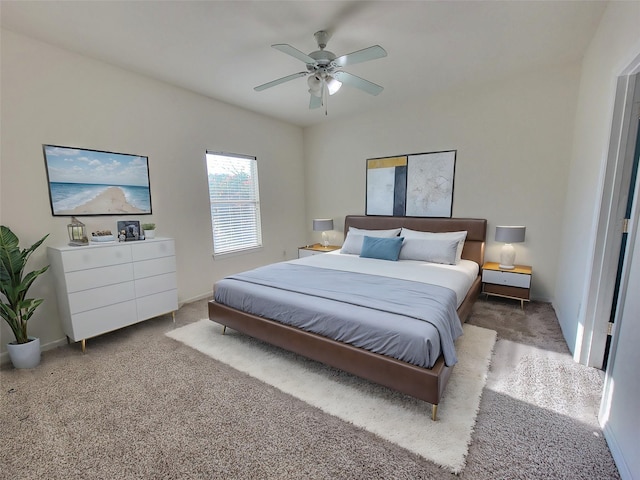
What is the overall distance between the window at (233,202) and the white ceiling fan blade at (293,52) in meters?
2.22

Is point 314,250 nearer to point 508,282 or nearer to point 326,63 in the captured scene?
point 508,282

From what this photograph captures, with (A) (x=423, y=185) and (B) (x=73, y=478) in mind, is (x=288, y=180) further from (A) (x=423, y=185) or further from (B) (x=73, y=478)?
(B) (x=73, y=478)

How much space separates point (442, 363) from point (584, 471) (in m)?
0.76

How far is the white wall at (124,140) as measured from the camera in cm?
242

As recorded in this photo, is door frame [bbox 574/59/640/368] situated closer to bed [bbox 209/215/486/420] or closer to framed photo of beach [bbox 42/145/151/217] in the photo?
bed [bbox 209/215/486/420]

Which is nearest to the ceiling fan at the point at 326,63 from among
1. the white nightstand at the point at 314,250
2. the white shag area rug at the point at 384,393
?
the white shag area rug at the point at 384,393

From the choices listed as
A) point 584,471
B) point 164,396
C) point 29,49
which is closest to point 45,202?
point 29,49

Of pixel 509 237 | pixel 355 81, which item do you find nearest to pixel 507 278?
pixel 509 237

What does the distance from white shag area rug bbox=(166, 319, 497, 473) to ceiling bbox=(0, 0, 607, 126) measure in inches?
112

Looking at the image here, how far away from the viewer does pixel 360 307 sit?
83.7 inches

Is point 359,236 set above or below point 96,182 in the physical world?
below

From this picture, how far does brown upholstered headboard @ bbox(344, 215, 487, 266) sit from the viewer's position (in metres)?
3.75

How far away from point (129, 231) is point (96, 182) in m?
0.60

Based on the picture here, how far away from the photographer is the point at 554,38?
255 cm
